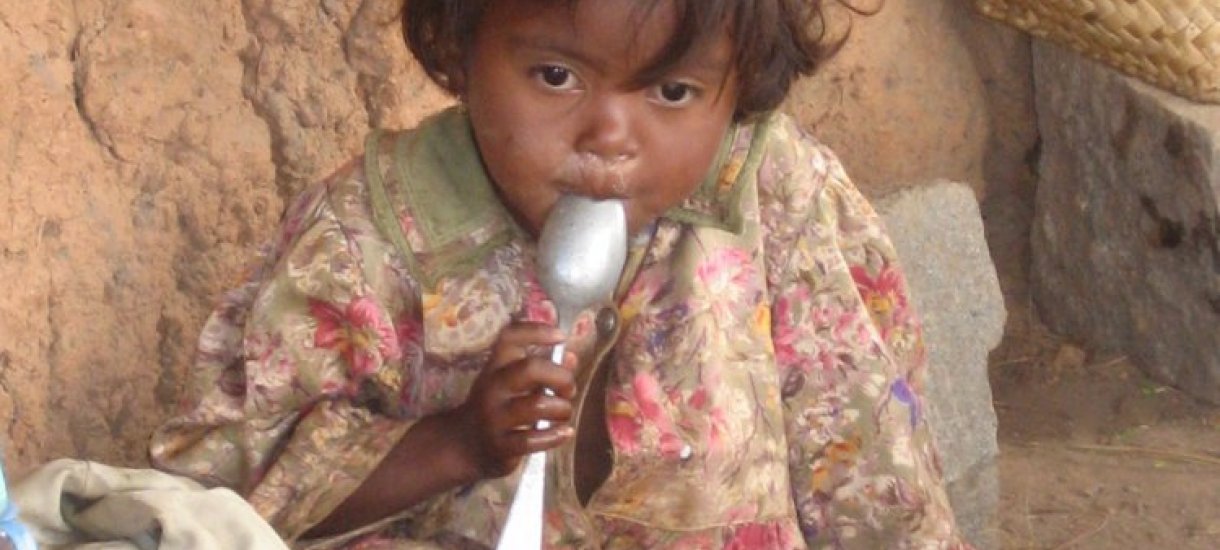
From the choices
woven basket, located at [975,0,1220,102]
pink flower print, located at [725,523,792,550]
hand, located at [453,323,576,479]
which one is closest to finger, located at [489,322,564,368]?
hand, located at [453,323,576,479]

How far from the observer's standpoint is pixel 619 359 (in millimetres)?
1691

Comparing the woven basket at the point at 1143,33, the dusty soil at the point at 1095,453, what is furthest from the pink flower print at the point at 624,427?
the woven basket at the point at 1143,33

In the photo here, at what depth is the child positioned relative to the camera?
1515mm

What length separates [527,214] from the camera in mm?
1581

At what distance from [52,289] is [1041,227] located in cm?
163

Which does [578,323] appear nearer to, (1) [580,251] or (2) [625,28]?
(1) [580,251]

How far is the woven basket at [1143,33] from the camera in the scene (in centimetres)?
261

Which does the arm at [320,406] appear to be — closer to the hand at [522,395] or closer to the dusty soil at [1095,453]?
the hand at [522,395]

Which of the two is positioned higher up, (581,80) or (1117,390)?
(581,80)

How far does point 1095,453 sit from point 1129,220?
1.08ft

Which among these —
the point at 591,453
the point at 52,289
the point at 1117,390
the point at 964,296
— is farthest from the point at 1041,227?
the point at 52,289

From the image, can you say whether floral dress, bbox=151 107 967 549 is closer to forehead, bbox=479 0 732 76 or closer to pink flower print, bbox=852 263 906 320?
pink flower print, bbox=852 263 906 320

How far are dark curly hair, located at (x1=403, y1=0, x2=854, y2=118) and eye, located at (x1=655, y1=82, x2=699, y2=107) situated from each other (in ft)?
0.10

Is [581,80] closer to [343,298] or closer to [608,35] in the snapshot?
[608,35]
